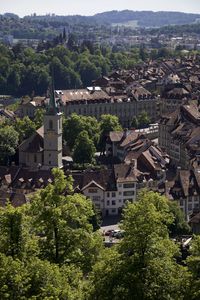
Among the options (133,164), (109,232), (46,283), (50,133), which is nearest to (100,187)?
(133,164)

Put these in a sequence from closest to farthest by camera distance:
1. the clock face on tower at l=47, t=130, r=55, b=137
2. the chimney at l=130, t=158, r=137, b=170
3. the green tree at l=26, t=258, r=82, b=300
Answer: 1. the green tree at l=26, t=258, r=82, b=300
2. the chimney at l=130, t=158, r=137, b=170
3. the clock face on tower at l=47, t=130, r=55, b=137

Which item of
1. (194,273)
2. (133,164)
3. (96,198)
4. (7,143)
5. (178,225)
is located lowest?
(96,198)

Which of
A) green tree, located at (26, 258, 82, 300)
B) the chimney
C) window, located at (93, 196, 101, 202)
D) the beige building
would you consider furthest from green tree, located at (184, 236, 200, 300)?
the beige building

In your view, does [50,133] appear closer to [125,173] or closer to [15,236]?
[125,173]

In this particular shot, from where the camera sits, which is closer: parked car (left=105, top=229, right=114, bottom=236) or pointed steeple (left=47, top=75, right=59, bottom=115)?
parked car (left=105, top=229, right=114, bottom=236)

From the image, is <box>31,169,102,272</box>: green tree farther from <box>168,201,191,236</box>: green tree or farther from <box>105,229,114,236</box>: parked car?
<box>105,229,114,236</box>: parked car
